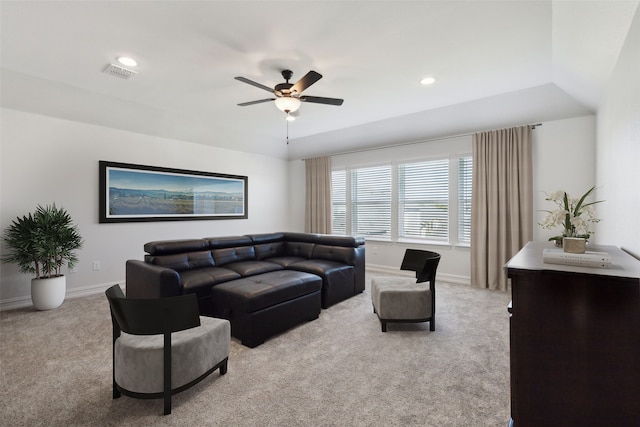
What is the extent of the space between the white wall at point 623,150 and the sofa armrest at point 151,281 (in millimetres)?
3712

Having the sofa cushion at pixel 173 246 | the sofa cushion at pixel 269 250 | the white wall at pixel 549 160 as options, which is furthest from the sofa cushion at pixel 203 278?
the white wall at pixel 549 160

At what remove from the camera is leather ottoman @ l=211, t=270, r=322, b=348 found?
2.78 meters

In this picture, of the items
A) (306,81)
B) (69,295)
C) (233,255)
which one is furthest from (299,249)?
(69,295)

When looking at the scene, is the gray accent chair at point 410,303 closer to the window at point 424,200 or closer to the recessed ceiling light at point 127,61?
the window at point 424,200

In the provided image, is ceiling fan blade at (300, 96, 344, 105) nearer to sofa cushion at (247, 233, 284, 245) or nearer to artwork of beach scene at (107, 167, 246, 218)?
sofa cushion at (247, 233, 284, 245)

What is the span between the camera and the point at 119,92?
397 cm

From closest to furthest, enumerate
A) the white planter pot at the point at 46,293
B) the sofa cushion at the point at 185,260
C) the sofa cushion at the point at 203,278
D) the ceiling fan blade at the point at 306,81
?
the ceiling fan blade at the point at 306,81 < the sofa cushion at the point at 203,278 < the sofa cushion at the point at 185,260 < the white planter pot at the point at 46,293

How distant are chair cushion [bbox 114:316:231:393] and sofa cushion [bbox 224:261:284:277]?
5.33 feet

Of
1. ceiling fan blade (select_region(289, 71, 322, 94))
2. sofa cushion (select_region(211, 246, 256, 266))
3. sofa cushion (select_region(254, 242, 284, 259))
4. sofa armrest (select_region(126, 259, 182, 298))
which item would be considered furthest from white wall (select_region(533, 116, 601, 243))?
sofa armrest (select_region(126, 259, 182, 298))

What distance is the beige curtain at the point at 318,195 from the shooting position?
6853 mm

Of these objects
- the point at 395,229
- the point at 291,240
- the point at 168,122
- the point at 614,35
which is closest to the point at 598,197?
the point at 614,35

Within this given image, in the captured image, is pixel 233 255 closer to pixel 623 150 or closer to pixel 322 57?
pixel 322 57

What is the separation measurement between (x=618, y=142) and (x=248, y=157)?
234 inches

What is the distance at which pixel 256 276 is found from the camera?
3.52 meters
